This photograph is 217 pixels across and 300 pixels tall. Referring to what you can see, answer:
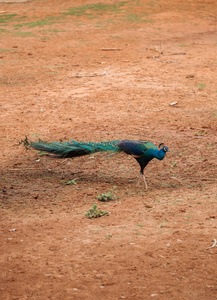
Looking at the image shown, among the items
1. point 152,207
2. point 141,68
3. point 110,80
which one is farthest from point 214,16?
point 152,207

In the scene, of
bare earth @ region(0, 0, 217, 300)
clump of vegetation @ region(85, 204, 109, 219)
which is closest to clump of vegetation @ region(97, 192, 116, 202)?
bare earth @ region(0, 0, 217, 300)

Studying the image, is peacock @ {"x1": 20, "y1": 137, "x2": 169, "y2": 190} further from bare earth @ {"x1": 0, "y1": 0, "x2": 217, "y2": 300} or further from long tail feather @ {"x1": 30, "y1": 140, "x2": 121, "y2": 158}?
bare earth @ {"x1": 0, "y1": 0, "x2": 217, "y2": 300}

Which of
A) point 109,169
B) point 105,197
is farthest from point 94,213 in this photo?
point 109,169

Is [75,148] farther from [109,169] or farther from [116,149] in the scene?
[109,169]

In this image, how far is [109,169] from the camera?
19.8 feet

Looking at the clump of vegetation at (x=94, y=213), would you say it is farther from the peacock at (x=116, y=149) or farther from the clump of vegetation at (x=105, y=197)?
the peacock at (x=116, y=149)

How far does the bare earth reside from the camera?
137 inches

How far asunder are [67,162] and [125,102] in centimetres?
285

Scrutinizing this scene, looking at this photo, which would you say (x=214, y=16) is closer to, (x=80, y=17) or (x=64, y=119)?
(x=80, y=17)

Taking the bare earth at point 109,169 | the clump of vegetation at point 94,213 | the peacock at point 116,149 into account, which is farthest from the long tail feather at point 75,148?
Result: the clump of vegetation at point 94,213

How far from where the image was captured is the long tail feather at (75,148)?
18.3ft

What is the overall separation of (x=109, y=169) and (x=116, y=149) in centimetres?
61

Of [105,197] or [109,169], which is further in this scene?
[109,169]

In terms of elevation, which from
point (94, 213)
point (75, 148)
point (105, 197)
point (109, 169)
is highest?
point (75, 148)
